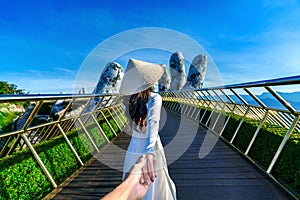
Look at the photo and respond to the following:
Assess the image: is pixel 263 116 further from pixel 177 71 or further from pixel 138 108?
pixel 177 71

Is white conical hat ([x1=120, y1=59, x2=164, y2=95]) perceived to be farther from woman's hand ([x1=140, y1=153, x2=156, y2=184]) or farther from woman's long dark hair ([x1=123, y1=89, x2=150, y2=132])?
woman's hand ([x1=140, y1=153, x2=156, y2=184])

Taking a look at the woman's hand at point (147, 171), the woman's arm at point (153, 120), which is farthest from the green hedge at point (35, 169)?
the woman's hand at point (147, 171)

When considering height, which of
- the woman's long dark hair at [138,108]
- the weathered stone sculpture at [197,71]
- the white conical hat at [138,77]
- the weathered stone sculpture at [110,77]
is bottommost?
the weathered stone sculpture at [110,77]

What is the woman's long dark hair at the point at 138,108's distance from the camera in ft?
6.40

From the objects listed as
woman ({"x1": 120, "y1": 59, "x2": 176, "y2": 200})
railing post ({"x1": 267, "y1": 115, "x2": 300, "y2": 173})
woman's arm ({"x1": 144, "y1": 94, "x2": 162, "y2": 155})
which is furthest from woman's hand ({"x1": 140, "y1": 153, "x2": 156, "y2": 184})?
railing post ({"x1": 267, "y1": 115, "x2": 300, "y2": 173})

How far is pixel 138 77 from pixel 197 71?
4481 centimetres

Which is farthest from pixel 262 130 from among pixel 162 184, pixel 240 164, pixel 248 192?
pixel 162 184

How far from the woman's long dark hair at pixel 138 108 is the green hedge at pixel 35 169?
1.68 metres

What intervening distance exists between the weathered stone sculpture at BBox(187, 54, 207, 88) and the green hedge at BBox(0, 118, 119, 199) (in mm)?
41201

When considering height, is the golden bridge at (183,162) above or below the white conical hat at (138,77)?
below

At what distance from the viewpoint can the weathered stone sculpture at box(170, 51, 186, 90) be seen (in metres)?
46.5

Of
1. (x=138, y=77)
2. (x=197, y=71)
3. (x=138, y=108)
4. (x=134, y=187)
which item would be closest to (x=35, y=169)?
(x=138, y=108)

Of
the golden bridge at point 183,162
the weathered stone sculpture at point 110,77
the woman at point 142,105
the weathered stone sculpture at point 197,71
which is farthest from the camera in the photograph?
the weathered stone sculpture at point 197,71

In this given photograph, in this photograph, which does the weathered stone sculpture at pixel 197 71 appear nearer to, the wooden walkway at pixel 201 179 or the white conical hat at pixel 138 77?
the wooden walkway at pixel 201 179
